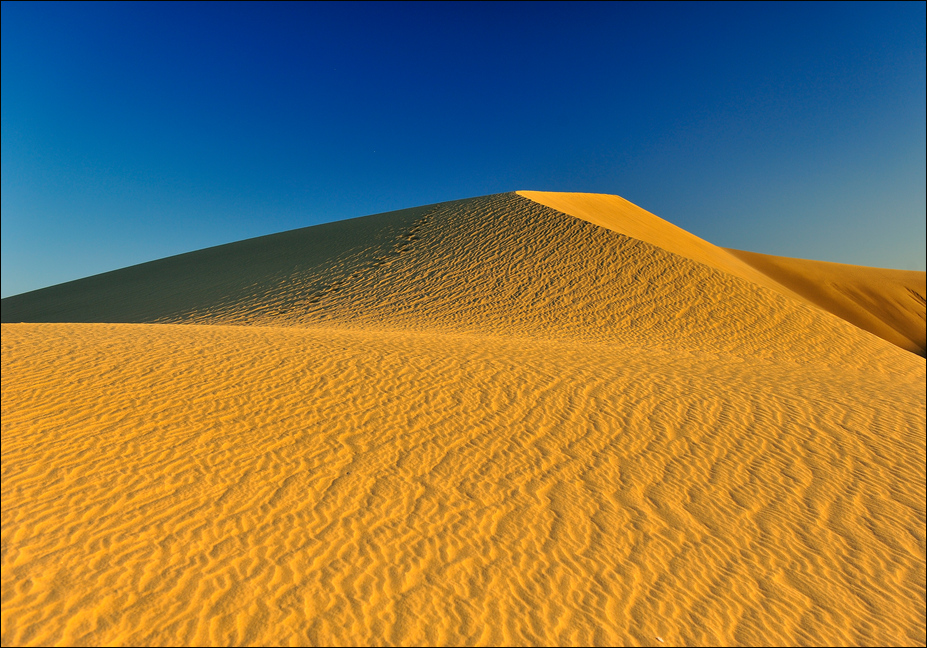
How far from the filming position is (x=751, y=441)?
9094 mm

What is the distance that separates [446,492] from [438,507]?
379mm

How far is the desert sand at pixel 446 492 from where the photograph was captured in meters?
4.81

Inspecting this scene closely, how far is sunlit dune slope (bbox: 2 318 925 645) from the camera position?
4.76m

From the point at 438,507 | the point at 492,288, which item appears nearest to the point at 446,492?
the point at 438,507

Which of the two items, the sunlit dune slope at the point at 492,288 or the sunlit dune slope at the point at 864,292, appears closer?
the sunlit dune slope at the point at 492,288

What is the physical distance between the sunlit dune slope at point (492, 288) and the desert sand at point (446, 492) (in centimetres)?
362

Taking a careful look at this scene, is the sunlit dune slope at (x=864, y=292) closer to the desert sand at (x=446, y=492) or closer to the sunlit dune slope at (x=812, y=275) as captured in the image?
the sunlit dune slope at (x=812, y=275)

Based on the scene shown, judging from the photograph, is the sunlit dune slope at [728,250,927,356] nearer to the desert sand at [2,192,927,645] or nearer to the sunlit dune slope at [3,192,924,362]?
the sunlit dune slope at [3,192,924,362]

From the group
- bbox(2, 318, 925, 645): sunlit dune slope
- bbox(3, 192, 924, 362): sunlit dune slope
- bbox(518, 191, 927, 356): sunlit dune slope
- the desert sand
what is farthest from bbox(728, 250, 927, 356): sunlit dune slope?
bbox(2, 318, 925, 645): sunlit dune slope

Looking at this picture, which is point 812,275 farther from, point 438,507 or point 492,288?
point 438,507

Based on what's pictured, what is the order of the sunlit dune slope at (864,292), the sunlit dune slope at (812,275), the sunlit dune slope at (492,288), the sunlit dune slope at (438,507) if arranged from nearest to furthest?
the sunlit dune slope at (438,507)
the sunlit dune slope at (492,288)
the sunlit dune slope at (812,275)
the sunlit dune slope at (864,292)

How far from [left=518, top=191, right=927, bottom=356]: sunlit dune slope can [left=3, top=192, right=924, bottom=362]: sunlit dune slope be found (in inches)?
24.0

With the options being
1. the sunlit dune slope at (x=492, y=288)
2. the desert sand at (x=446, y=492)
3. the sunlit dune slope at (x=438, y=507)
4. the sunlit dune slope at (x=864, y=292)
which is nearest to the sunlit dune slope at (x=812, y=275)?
the sunlit dune slope at (x=864, y=292)

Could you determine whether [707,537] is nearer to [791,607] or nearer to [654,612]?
[791,607]
